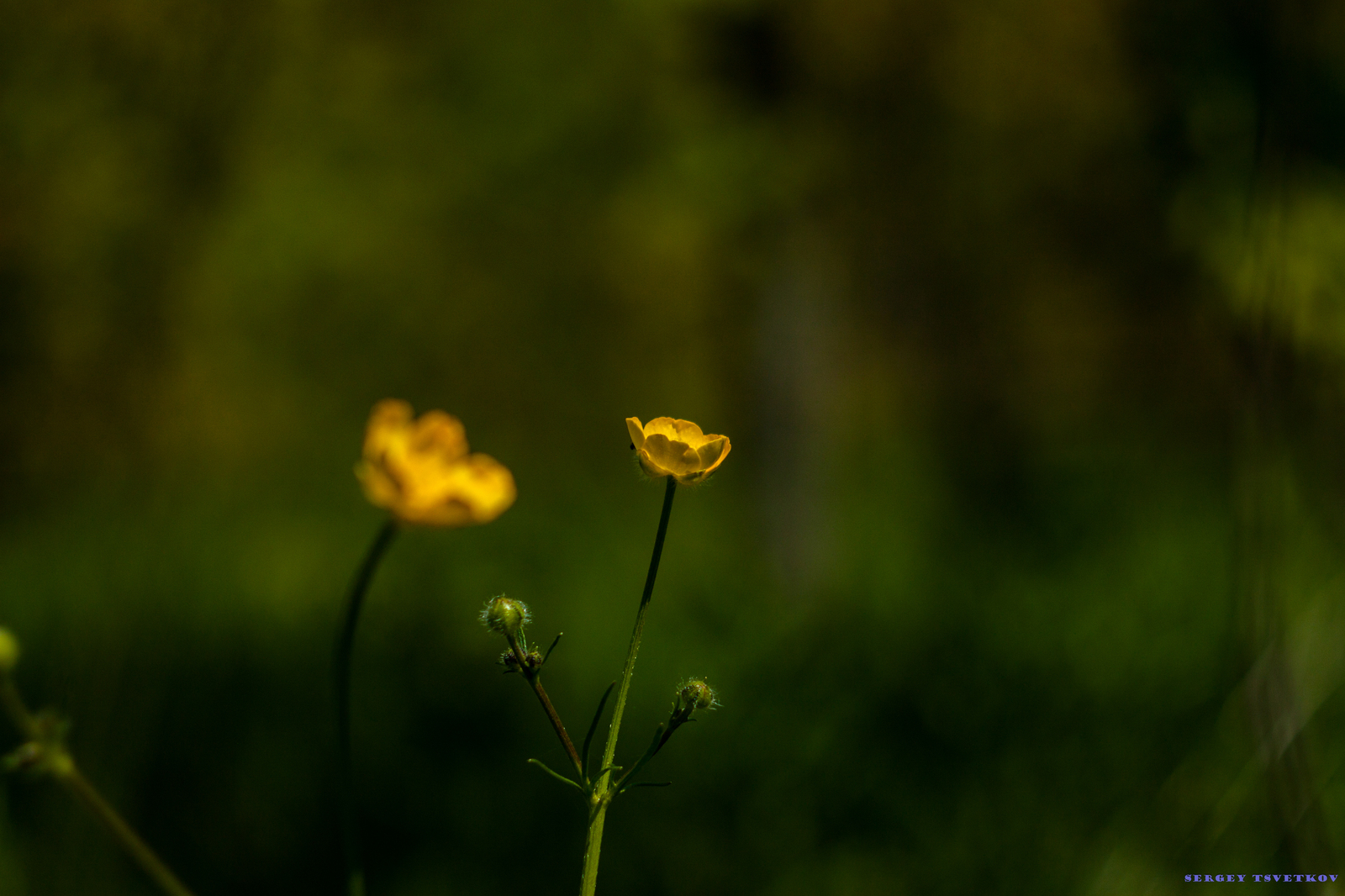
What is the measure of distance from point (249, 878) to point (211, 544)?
6.98ft

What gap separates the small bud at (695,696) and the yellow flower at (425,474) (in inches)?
6.9

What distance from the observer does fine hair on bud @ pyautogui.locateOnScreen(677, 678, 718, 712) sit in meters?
0.60

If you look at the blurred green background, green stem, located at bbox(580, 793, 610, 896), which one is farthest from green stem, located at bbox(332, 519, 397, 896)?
the blurred green background

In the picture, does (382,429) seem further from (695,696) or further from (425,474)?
(695,696)

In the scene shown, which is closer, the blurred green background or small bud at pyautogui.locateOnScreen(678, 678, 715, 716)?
small bud at pyautogui.locateOnScreen(678, 678, 715, 716)

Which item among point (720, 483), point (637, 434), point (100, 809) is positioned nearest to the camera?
point (100, 809)

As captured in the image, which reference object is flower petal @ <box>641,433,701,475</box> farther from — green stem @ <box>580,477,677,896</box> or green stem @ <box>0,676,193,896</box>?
green stem @ <box>0,676,193,896</box>

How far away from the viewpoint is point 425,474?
649mm

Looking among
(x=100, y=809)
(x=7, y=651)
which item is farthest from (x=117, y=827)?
(x=7, y=651)

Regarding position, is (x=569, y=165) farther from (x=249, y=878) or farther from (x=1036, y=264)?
(x=1036, y=264)

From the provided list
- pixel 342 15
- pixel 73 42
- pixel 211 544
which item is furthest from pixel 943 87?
pixel 211 544

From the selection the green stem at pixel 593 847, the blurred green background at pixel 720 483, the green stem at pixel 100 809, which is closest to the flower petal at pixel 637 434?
the green stem at pixel 593 847

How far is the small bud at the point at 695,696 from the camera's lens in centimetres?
60

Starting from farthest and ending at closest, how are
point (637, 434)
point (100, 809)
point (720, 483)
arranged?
point (720, 483) → point (637, 434) → point (100, 809)
